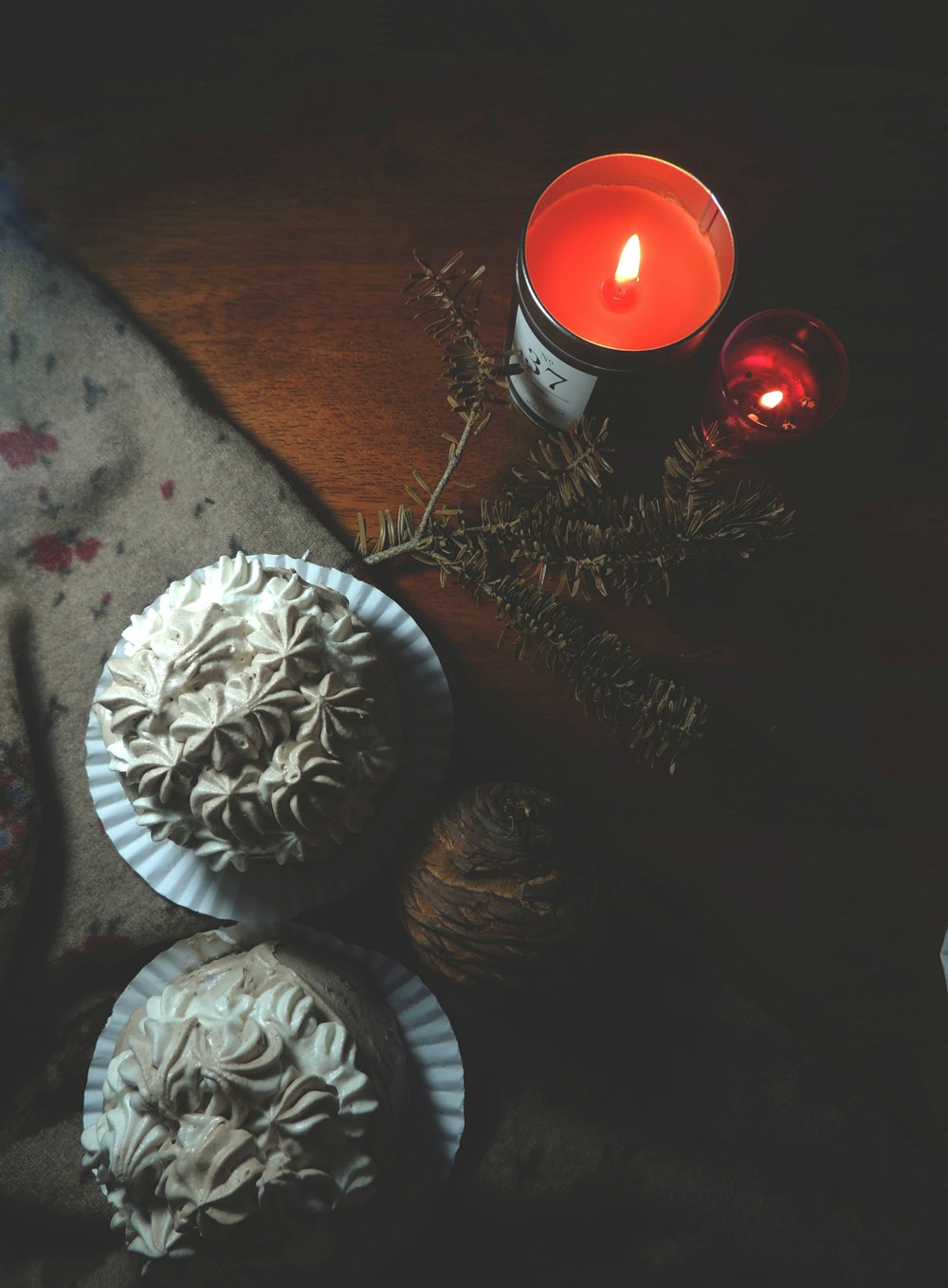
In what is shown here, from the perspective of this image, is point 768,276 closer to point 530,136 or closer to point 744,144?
point 744,144

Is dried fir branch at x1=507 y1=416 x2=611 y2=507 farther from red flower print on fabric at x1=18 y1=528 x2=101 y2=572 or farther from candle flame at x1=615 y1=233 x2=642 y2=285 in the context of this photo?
red flower print on fabric at x1=18 y1=528 x2=101 y2=572

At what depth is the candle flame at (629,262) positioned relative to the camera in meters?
0.71

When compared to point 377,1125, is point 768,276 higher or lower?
higher

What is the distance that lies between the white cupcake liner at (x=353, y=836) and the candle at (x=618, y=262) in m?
0.22

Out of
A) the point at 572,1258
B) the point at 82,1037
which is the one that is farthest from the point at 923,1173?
the point at 82,1037

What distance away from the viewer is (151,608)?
69cm

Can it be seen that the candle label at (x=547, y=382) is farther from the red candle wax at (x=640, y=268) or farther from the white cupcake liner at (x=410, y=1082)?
the white cupcake liner at (x=410, y=1082)

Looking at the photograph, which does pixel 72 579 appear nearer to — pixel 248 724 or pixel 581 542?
pixel 248 724

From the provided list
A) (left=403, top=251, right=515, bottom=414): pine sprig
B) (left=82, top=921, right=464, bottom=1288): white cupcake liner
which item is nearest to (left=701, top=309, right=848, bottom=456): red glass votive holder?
(left=403, top=251, right=515, bottom=414): pine sprig

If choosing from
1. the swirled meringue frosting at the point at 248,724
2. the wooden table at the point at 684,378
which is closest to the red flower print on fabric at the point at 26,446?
the wooden table at the point at 684,378

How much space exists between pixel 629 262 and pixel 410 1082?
0.64 m

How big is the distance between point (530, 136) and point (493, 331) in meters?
0.18

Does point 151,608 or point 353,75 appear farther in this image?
point 353,75

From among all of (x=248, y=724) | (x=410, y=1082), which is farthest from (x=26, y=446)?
(x=410, y=1082)
